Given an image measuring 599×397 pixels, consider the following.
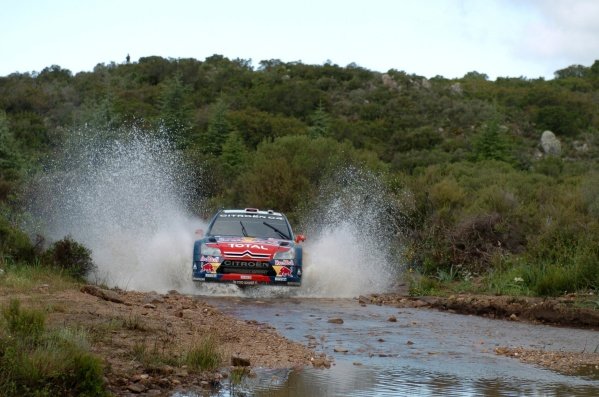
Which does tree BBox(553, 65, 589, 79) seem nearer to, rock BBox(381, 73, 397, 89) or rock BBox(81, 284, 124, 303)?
rock BBox(381, 73, 397, 89)

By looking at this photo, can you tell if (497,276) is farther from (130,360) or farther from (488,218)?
(130,360)

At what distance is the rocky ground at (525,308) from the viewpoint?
12320 mm

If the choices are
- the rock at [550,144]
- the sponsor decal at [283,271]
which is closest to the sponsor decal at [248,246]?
the sponsor decal at [283,271]

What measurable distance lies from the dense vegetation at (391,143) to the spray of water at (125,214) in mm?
1570

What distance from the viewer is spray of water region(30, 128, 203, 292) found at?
2059 centimetres

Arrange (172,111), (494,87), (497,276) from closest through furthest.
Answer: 1. (497,276)
2. (172,111)
3. (494,87)

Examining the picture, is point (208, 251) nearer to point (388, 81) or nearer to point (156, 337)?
point (156, 337)

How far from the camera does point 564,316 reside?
1591 centimetres

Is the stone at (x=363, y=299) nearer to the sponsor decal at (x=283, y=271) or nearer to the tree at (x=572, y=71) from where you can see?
the sponsor decal at (x=283, y=271)

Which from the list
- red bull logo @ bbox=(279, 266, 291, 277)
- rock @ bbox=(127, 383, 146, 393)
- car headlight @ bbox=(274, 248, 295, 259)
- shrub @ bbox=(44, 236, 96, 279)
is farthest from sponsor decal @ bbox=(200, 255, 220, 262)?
rock @ bbox=(127, 383, 146, 393)

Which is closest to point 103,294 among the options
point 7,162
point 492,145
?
point 7,162

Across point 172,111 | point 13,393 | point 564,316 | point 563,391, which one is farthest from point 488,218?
point 172,111

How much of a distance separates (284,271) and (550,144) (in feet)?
159

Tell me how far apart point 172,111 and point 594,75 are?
165ft
